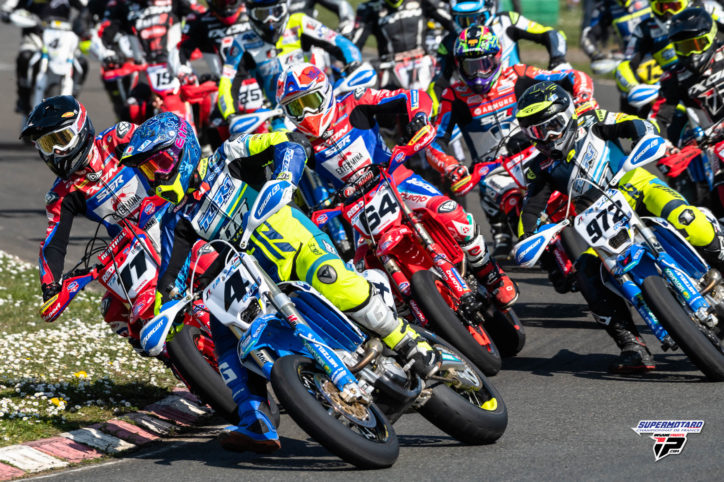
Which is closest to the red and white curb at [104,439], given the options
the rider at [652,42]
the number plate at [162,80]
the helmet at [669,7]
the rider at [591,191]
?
the rider at [591,191]

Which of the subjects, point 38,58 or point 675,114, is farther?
point 38,58

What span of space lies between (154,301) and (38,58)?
11.6 metres

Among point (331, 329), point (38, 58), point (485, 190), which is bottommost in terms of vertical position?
point (38, 58)

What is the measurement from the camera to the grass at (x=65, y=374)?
8055mm

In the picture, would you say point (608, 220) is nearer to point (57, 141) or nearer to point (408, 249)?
point (408, 249)

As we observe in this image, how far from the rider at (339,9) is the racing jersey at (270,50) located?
187 cm

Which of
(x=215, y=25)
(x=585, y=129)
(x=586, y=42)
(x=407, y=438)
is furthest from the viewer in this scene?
(x=586, y=42)

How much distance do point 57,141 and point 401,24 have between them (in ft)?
25.2

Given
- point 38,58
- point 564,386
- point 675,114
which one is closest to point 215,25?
point 38,58

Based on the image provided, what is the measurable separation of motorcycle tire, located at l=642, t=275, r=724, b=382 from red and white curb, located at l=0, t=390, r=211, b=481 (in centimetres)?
300

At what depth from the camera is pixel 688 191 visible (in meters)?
11.9

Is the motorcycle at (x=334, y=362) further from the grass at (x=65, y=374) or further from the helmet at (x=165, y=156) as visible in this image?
the grass at (x=65, y=374)

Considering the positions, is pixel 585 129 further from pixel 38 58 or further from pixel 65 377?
pixel 38 58

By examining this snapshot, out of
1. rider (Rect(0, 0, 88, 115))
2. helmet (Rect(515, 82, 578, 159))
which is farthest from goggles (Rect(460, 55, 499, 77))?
rider (Rect(0, 0, 88, 115))
